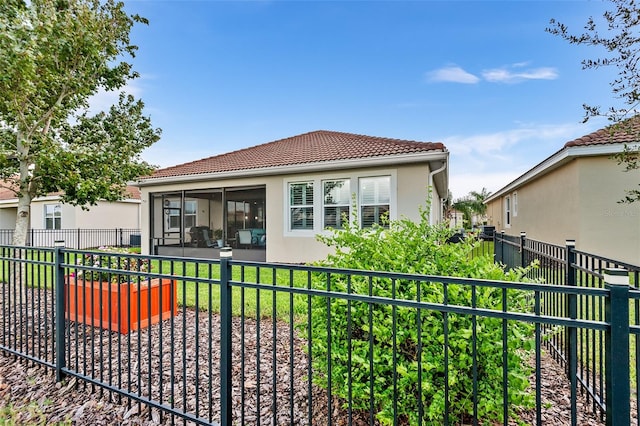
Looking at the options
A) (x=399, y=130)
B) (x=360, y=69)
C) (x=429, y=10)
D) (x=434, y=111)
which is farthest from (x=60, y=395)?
(x=399, y=130)

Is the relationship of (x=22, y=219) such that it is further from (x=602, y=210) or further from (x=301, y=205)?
(x=602, y=210)

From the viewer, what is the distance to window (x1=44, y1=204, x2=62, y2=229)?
19453 millimetres

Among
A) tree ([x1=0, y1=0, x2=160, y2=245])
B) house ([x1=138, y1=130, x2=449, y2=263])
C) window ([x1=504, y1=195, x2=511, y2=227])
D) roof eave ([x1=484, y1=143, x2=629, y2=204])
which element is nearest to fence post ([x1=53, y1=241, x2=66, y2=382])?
tree ([x1=0, y1=0, x2=160, y2=245])

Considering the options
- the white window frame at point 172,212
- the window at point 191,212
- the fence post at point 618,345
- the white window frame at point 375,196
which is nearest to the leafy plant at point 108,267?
the fence post at point 618,345

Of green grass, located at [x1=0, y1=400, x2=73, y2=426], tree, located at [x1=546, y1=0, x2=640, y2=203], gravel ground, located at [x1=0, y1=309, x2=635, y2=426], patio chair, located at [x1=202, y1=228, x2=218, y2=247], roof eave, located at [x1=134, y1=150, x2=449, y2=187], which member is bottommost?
green grass, located at [x1=0, y1=400, x2=73, y2=426]

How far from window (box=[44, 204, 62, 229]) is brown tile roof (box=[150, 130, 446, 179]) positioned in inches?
456

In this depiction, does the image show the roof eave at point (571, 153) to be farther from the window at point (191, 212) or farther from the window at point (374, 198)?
the window at point (191, 212)

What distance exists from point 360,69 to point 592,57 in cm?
682

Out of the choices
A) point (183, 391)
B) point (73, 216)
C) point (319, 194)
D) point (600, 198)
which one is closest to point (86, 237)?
point (73, 216)

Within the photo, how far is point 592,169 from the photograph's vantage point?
8.97 m

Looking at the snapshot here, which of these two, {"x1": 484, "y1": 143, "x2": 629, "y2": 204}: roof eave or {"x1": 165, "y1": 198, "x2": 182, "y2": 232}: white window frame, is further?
{"x1": 165, "y1": 198, "x2": 182, "y2": 232}: white window frame

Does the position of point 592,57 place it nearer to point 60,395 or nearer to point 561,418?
point 561,418

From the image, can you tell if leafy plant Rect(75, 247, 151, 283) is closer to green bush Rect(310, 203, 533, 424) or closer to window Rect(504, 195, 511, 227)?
green bush Rect(310, 203, 533, 424)

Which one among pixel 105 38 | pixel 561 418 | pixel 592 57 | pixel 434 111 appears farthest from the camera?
pixel 434 111
